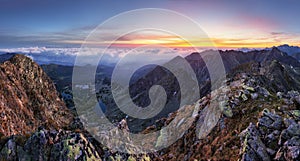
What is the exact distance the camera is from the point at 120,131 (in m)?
72.4

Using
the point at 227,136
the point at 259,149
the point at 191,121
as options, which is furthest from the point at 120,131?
the point at 191,121

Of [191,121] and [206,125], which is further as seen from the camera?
[191,121]

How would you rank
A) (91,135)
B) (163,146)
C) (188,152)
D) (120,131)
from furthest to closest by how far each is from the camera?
(163,146)
(188,152)
(120,131)
(91,135)

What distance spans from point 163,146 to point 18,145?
186 feet

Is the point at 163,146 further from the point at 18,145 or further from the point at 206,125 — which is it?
the point at 18,145

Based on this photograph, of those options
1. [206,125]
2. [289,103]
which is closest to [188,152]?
[206,125]

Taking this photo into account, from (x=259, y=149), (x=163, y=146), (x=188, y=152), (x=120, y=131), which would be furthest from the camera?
(x=163, y=146)

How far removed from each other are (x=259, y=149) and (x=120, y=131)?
35.7 meters

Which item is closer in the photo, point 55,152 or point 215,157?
point 55,152

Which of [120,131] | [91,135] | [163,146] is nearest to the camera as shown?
[91,135]

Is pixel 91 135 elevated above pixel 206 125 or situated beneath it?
elevated above

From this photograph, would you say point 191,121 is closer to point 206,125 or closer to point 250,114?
point 206,125

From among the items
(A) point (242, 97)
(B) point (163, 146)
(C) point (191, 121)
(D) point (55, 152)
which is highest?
(A) point (242, 97)

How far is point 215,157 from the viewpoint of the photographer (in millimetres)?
67188
